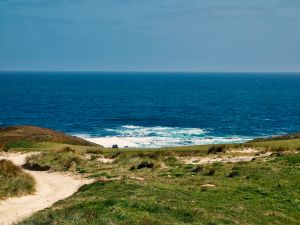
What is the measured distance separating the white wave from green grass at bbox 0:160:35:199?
51.0 m

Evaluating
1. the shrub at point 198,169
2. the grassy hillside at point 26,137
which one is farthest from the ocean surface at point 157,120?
the shrub at point 198,169

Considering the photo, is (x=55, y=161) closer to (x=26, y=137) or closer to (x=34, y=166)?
(x=34, y=166)

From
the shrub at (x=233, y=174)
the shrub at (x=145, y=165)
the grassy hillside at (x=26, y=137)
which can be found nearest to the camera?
the shrub at (x=233, y=174)

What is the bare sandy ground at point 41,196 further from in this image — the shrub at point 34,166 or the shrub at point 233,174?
the shrub at point 233,174

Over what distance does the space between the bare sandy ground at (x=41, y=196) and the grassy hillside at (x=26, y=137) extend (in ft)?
58.4

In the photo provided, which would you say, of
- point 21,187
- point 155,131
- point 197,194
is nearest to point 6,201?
point 21,187

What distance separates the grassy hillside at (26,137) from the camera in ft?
175

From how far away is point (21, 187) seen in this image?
28.1 m

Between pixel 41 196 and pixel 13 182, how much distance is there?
2127 millimetres

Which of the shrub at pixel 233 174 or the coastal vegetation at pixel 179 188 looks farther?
the shrub at pixel 233 174

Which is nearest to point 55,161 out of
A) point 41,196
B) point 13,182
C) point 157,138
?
point 13,182

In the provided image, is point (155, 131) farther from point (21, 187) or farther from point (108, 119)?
point (21, 187)

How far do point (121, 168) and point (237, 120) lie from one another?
95.7 meters

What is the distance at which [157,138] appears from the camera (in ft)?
302
